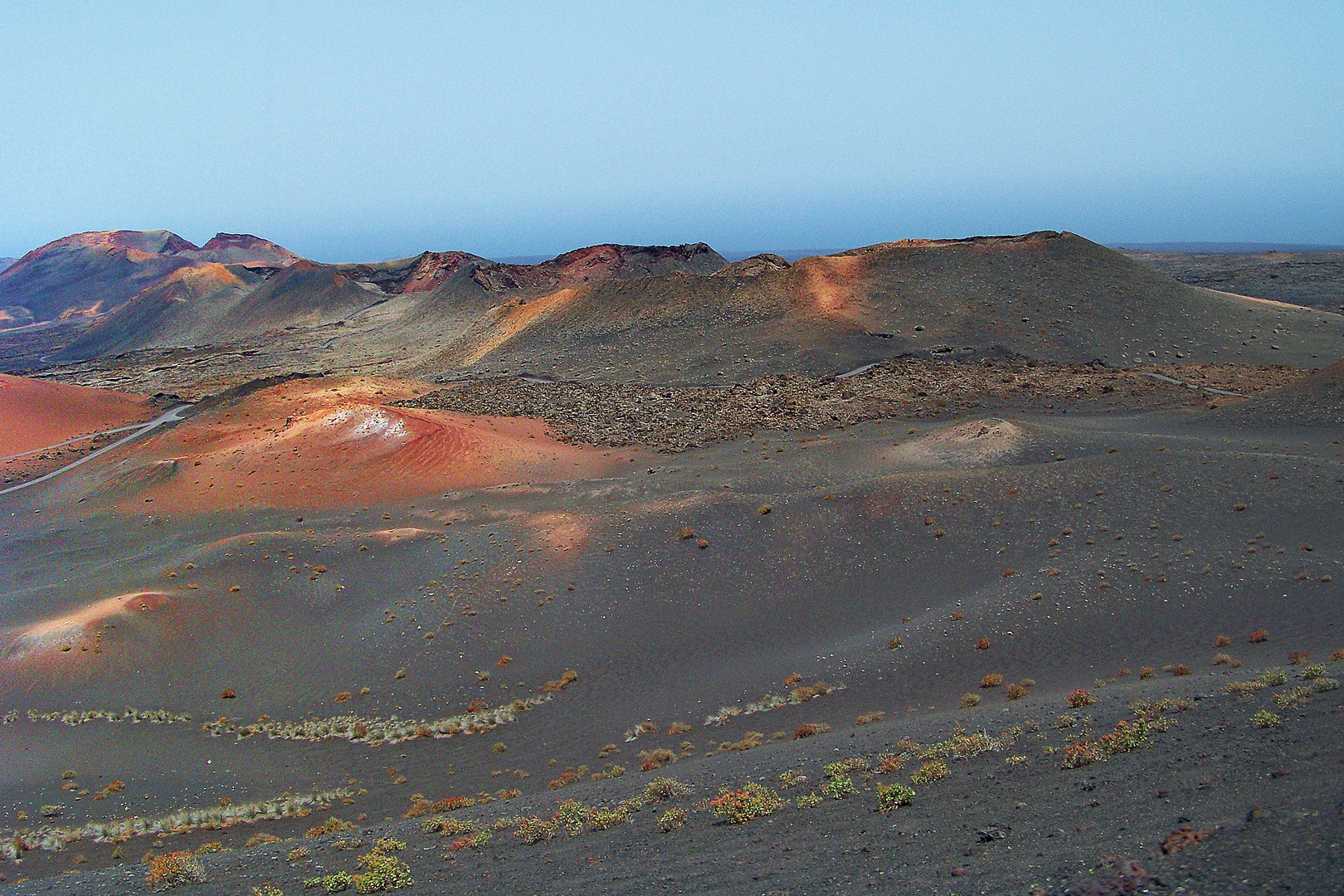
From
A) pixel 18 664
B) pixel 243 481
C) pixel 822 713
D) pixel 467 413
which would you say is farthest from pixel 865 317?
pixel 18 664

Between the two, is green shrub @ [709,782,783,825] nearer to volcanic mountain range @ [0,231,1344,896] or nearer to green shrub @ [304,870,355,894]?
volcanic mountain range @ [0,231,1344,896]

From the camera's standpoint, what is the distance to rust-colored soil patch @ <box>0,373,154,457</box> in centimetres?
5047

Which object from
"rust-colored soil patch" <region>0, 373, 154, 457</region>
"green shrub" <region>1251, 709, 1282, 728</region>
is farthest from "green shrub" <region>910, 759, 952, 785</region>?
"rust-colored soil patch" <region>0, 373, 154, 457</region>

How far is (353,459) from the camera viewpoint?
37750 mm

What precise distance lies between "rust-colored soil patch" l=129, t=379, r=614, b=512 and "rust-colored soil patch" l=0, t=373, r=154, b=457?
12.4m

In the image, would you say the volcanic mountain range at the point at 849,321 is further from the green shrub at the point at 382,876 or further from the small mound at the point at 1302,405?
the green shrub at the point at 382,876

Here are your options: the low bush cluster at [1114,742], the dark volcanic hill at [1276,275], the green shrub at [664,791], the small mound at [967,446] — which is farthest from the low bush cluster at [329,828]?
the dark volcanic hill at [1276,275]

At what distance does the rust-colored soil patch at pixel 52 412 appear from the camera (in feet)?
166

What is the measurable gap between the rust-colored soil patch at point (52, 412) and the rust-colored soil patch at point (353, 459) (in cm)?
1239

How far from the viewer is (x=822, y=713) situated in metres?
16.7

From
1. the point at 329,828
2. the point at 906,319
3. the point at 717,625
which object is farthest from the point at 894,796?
the point at 906,319

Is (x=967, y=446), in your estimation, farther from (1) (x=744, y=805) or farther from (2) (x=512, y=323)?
(2) (x=512, y=323)

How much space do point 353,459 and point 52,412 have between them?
30682 mm

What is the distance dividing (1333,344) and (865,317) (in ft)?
88.5
